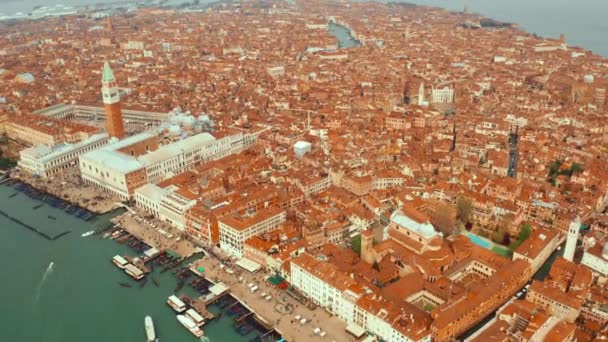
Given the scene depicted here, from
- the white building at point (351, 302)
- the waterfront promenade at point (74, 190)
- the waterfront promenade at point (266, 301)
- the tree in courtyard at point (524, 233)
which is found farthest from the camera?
the waterfront promenade at point (74, 190)

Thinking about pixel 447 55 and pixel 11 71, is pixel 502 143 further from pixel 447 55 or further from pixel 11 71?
pixel 11 71

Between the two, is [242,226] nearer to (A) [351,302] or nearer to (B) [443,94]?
(A) [351,302]

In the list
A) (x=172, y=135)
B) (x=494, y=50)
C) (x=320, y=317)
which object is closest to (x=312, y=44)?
(x=494, y=50)

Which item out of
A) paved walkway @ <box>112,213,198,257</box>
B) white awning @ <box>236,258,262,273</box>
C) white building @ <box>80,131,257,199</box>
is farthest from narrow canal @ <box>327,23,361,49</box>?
white awning @ <box>236,258,262,273</box>

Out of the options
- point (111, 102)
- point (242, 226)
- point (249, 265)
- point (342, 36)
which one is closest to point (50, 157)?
point (111, 102)

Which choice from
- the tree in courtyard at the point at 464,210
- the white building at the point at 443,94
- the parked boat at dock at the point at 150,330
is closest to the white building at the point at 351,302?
the parked boat at dock at the point at 150,330

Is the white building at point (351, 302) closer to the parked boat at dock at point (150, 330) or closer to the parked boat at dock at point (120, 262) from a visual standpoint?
the parked boat at dock at point (150, 330)
